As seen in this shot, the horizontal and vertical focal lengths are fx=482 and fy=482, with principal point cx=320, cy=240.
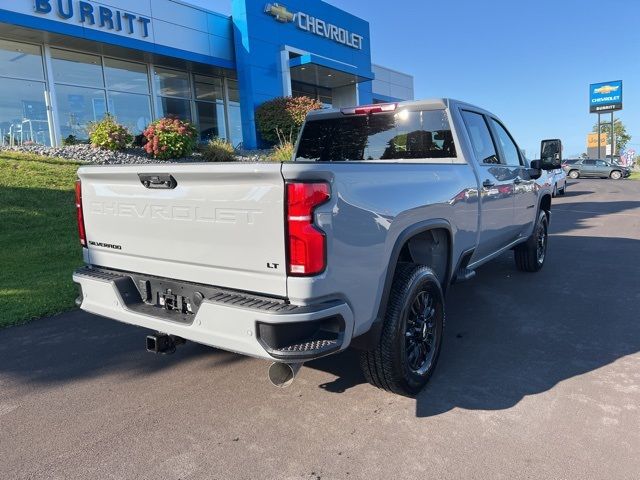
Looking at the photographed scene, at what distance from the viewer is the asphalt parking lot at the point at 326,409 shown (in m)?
2.54

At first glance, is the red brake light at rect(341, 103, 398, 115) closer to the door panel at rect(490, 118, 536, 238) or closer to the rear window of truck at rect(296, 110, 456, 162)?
the rear window of truck at rect(296, 110, 456, 162)

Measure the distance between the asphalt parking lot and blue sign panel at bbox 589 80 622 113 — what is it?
64848 mm

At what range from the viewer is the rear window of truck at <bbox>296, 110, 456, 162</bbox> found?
4.29 meters

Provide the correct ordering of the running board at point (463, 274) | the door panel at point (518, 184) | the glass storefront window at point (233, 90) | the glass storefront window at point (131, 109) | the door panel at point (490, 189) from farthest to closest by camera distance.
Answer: the glass storefront window at point (233, 90) < the glass storefront window at point (131, 109) < the door panel at point (518, 184) < the door panel at point (490, 189) < the running board at point (463, 274)

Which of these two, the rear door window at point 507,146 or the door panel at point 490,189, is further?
the rear door window at point 507,146

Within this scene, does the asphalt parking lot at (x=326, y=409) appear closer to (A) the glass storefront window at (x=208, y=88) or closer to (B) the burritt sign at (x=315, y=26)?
(A) the glass storefront window at (x=208, y=88)

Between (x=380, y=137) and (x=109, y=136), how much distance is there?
35.0 feet

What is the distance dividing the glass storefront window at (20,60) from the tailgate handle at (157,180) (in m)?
14.7

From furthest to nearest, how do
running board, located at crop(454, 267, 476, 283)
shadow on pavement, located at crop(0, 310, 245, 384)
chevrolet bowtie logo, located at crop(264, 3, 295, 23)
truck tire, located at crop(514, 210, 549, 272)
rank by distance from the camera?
chevrolet bowtie logo, located at crop(264, 3, 295, 23) → truck tire, located at crop(514, 210, 549, 272) → running board, located at crop(454, 267, 476, 283) → shadow on pavement, located at crop(0, 310, 245, 384)

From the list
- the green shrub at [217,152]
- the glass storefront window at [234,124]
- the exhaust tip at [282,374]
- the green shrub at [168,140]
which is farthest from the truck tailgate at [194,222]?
the glass storefront window at [234,124]

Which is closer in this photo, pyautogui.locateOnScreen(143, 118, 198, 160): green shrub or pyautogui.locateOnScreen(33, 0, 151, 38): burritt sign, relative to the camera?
pyautogui.locateOnScreen(143, 118, 198, 160): green shrub

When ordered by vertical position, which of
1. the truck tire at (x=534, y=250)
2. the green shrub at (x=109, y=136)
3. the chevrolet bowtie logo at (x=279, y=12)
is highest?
the chevrolet bowtie logo at (x=279, y=12)

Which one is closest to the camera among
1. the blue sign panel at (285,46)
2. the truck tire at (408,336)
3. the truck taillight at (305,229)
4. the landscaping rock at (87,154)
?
the truck taillight at (305,229)

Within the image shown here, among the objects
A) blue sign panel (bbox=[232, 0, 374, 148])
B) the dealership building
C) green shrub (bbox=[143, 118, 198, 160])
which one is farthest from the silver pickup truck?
blue sign panel (bbox=[232, 0, 374, 148])
